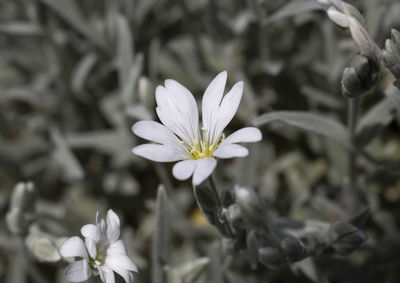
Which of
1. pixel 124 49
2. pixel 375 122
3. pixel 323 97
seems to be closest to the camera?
pixel 375 122

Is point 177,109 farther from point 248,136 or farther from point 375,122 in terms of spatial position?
point 375,122

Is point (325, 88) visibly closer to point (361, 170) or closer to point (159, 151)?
point (361, 170)

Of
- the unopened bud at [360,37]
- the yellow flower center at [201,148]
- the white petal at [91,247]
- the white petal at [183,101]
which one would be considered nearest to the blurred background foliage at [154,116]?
the yellow flower center at [201,148]

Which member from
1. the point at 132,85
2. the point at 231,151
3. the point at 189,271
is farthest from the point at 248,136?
the point at 132,85

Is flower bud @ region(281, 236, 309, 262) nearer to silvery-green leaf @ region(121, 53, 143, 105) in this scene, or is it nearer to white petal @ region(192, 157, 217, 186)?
white petal @ region(192, 157, 217, 186)

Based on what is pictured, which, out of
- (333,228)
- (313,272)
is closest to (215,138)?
(333,228)
